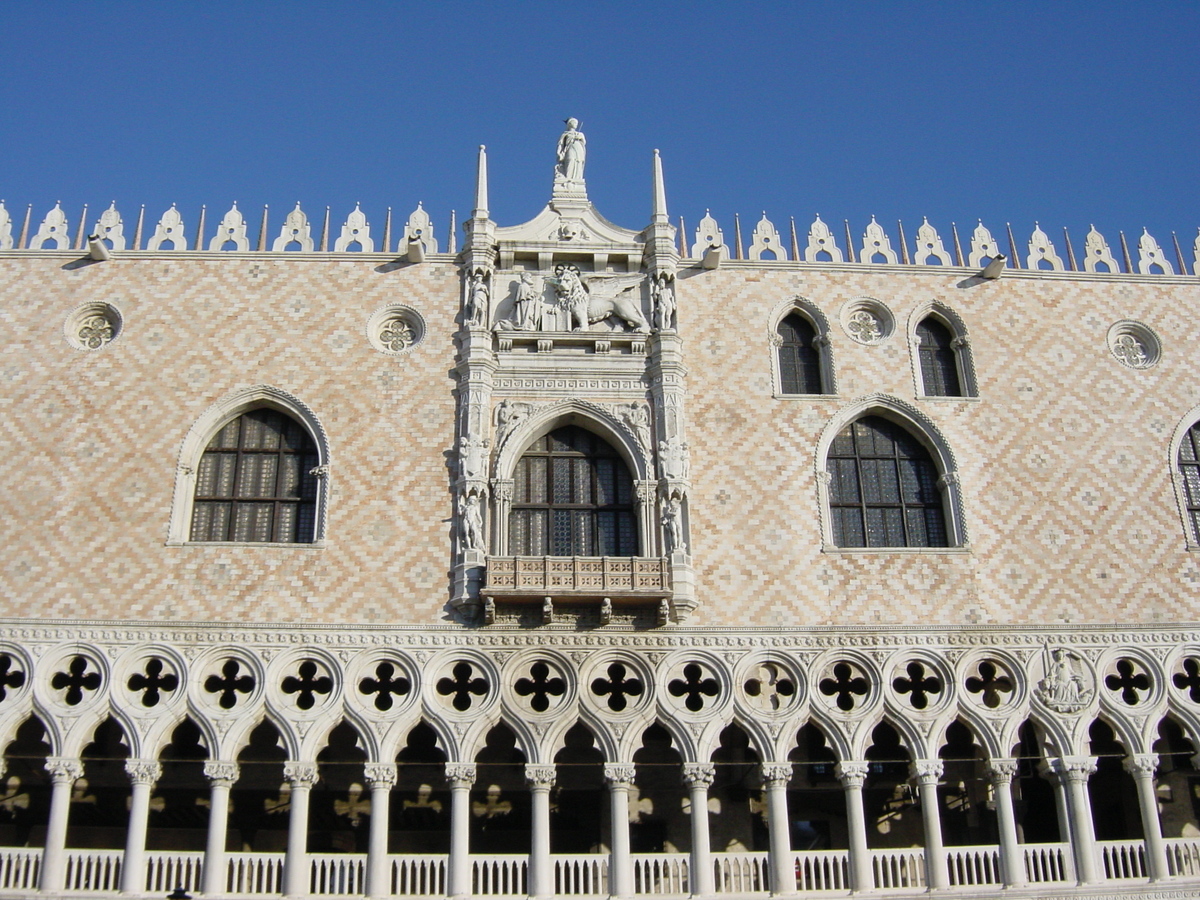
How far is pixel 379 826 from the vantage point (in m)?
16.6

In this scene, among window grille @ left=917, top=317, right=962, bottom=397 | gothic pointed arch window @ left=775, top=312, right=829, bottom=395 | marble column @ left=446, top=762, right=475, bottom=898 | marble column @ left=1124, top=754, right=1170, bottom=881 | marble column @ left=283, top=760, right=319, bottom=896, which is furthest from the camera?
window grille @ left=917, top=317, right=962, bottom=397

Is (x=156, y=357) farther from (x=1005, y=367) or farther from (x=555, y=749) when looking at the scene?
(x=1005, y=367)

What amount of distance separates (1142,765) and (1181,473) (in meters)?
4.87

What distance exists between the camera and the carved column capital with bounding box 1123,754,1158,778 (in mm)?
17422

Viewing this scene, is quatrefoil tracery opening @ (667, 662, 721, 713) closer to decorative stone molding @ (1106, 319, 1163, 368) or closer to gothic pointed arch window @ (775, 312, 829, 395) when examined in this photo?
gothic pointed arch window @ (775, 312, 829, 395)

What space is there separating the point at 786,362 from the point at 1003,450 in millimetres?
3641

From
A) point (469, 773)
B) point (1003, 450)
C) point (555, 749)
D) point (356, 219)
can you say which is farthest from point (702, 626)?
point (356, 219)

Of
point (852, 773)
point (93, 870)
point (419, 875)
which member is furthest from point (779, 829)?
point (93, 870)

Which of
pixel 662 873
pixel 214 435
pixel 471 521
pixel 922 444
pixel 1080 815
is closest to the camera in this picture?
pixel 662 873

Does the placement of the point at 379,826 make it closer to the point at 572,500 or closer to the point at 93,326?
the point at 572,500

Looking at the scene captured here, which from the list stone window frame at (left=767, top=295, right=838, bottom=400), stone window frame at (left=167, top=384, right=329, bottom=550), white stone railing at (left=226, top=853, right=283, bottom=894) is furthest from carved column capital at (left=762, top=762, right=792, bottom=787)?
stone window frame at (left=167, top=384, right=329, bottom=550)

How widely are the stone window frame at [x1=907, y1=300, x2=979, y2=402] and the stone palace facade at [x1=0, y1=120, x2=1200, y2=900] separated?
0.13m

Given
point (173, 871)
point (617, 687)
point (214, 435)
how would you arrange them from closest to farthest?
point (173, 871), point (617, 687), point (214, 435)

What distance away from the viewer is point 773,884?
16.5 meters
